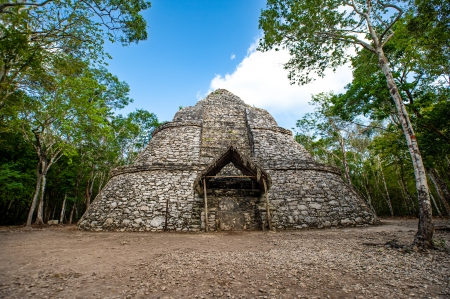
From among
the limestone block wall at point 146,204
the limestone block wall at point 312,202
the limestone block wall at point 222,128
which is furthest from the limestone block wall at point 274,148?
the limestone block wall at point 146,204

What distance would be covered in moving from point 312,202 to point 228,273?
23.8ft

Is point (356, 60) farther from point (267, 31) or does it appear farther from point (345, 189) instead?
point (345, 189)

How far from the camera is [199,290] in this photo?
2.72 m

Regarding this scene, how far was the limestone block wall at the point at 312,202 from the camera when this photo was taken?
8719 millimetres

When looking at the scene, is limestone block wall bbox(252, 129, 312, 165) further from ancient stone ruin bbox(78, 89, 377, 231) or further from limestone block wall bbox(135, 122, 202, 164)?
limestone block wall bbox(135, 122, 202, 164)

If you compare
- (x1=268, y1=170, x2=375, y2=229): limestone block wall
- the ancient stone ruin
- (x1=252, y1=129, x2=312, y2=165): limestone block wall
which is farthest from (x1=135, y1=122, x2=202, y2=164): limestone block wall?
(x1=268, y1=170, x2=375, y2=229): limestone block wall

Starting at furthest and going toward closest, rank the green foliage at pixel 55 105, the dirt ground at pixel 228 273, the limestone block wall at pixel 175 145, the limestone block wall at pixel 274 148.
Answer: the limestone block wall at pixel 274 148, the limestone block wall at pixel 175 145, the green foliage at pixel 55 105, the dirt ground at pixel 228 273

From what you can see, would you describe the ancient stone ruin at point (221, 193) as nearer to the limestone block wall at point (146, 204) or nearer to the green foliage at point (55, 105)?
the limestone block wall at point (146, 204)

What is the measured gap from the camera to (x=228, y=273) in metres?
3.30

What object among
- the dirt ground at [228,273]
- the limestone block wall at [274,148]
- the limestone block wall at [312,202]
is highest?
the limestone block wall at [274,148]

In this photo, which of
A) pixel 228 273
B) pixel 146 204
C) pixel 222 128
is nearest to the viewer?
pixel 228 273

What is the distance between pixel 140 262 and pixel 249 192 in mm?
6315

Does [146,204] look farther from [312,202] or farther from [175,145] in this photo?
[312,202]

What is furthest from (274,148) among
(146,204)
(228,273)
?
(228,273)
